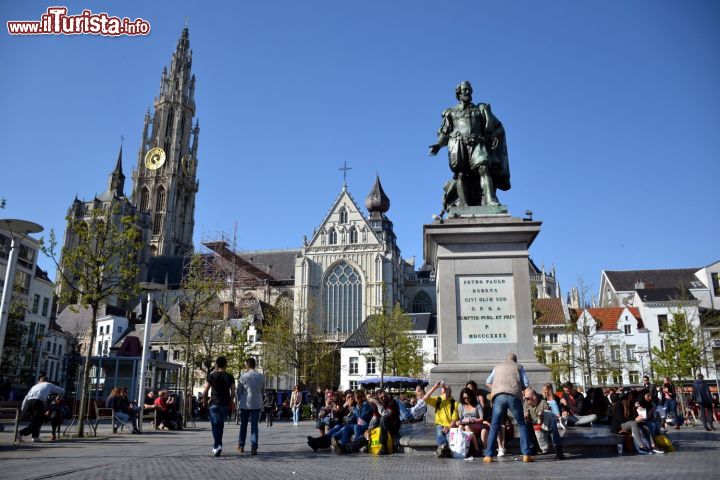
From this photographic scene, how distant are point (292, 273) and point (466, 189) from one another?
232ft

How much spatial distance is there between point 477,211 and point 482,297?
5.32 ft

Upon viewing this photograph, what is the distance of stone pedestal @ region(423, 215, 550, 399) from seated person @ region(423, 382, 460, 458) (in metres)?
0.75

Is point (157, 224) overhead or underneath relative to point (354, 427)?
overhead

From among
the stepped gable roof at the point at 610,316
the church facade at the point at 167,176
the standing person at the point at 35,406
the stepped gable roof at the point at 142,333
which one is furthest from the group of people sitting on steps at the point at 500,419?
the church facade at the point at 167,176

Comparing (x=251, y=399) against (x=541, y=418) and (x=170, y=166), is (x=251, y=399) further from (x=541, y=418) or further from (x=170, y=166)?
(x=170, y=166)

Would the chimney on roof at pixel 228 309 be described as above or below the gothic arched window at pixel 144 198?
below

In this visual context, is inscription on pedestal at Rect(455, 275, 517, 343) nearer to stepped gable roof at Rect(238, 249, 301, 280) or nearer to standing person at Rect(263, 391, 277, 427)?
standing person at Rect(263, 391, 277, 427)

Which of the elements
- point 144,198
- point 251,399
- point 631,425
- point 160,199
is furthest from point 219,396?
point 144,198

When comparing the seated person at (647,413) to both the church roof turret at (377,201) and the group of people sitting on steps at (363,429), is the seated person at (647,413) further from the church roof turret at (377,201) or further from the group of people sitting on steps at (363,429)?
the church roof turret at (377,201)

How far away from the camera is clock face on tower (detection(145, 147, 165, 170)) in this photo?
105 m

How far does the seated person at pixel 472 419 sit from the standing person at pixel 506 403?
1.49 ft

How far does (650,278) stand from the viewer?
58438 mm

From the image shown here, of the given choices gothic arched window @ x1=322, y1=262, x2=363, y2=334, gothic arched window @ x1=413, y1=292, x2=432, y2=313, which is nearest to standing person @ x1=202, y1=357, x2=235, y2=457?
gothic arched window @ x1=322, y1=262, x2=363, y2=334

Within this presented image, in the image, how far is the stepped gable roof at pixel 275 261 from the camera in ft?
267
